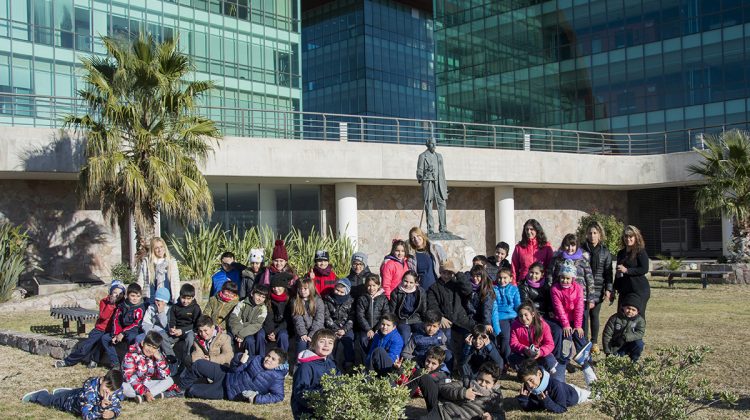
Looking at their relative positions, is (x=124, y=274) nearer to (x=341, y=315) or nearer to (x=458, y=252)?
(x=458, y=252)

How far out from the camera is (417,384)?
739cm

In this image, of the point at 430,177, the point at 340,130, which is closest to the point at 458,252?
the point at 430,177

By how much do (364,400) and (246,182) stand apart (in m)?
20.0

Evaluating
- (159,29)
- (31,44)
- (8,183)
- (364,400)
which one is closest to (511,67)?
(159,29)

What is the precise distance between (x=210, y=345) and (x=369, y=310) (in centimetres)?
185

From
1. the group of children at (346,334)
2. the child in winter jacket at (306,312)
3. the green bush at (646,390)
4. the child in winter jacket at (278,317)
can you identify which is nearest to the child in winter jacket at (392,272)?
the group of children at (346,334)

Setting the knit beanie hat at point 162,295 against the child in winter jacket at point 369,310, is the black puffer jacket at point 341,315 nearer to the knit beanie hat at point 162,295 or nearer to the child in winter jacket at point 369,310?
the child in winter jacket at point 369,310

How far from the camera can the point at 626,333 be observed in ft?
28.2

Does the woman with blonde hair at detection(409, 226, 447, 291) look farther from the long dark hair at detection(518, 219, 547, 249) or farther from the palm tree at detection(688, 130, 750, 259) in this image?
the palm tree at detection(688, 130, 750, 259)

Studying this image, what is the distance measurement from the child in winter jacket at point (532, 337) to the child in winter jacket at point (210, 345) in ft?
10.6

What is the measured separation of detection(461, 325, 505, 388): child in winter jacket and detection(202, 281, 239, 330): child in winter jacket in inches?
118

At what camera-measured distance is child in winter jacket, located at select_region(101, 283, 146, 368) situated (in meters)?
9.49

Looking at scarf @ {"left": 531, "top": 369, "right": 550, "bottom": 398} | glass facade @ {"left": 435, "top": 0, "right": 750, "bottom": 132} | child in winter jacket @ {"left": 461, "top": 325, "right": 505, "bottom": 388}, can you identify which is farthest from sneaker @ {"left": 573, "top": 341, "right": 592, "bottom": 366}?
glass facade @ {"left": 435, "top": 0, "right": 750, "bottom": 132}

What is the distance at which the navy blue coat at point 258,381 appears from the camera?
7.94 m
